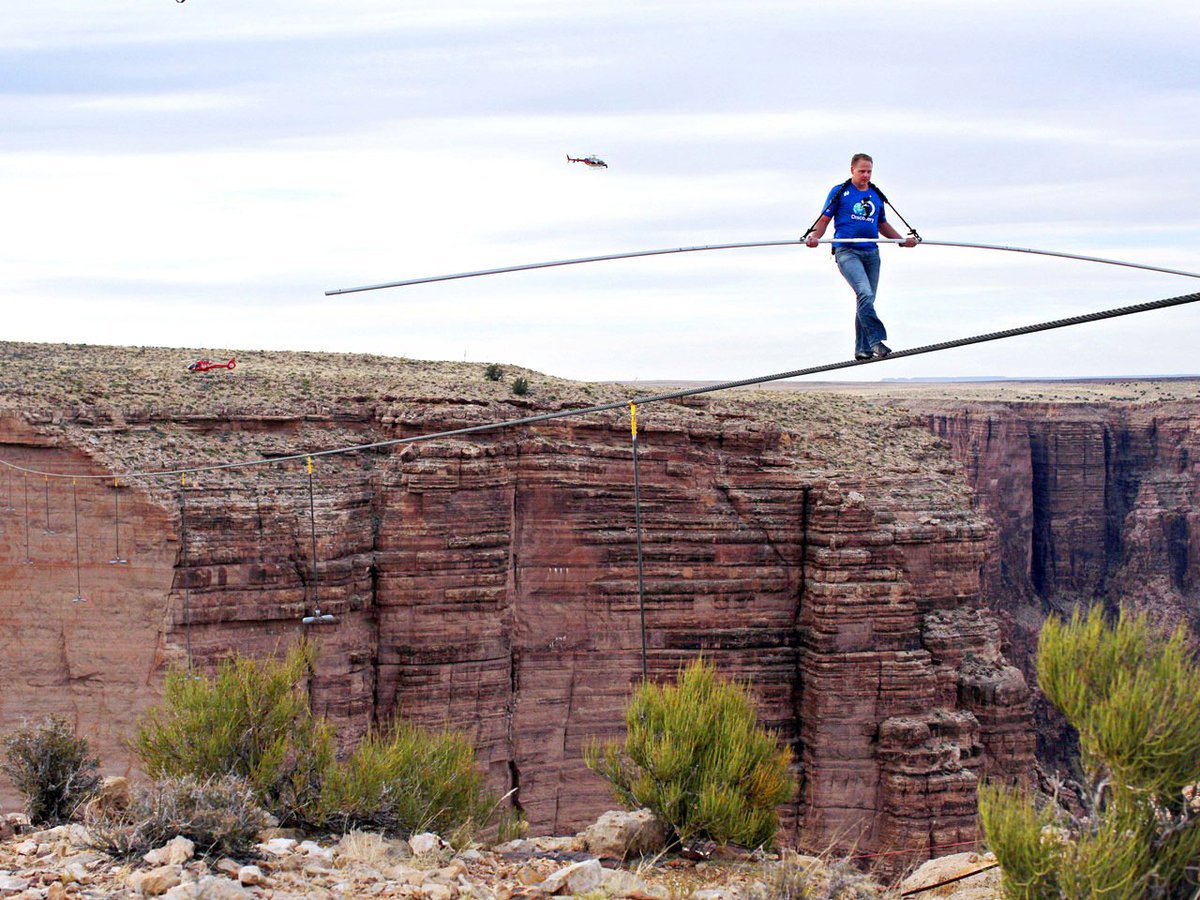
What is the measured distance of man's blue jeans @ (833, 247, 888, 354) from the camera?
47.2 ft

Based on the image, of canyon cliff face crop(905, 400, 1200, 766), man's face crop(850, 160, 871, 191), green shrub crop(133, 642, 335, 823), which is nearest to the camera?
man's face crop(850, 160, 871, 191)

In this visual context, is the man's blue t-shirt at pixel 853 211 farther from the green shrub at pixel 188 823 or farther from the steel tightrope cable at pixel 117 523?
the steel tightrope cable at pixel 117 523

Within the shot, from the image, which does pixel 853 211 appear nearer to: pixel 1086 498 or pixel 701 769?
pixel 701 769

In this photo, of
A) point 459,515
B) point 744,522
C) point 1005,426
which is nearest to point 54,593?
point 459,515

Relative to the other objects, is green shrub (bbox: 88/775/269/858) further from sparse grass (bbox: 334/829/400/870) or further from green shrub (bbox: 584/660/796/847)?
green shrub (bbox: 584/660/796/847)

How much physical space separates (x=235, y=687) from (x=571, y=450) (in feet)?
52.8

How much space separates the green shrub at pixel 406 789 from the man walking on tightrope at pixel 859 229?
758 centimetres

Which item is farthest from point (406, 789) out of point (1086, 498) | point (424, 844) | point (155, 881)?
point (1086, 498)

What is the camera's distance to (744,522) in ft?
112

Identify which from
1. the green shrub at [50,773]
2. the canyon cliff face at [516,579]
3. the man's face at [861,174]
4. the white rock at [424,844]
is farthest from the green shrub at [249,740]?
the canyon cliff face at [516,579]

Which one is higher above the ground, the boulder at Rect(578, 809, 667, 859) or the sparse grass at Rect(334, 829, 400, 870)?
the sparse grass at Rect(334, 829, 400, 870)

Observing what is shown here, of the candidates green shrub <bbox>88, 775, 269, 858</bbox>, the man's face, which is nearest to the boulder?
green shrub <bbox>88, 775, 269, 858</bbox>

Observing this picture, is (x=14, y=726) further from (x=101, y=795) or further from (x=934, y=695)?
(x=934, y=695)

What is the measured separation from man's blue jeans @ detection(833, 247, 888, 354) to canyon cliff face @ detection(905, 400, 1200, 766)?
2588 inches
